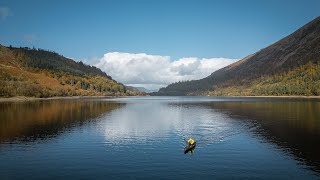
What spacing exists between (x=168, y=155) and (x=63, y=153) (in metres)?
21.9

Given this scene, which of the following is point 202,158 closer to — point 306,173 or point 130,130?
point 306,173

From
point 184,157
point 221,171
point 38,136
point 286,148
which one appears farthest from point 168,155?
point 38,136

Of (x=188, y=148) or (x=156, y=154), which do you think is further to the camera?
(x=188, y=148)

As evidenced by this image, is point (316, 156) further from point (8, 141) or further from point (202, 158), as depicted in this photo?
point (8, 141)

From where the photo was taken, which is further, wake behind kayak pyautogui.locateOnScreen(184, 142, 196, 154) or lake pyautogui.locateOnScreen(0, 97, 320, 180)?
wake behind kayak pyautogui.locateOnScreen(184, 142, 196, 154)

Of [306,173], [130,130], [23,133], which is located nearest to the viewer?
[306,173]

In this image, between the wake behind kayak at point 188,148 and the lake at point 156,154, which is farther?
the wake behind kayak at point 188,148

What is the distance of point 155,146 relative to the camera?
7125 centimetres

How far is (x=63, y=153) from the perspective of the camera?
210 ft

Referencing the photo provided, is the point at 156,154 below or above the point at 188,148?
below

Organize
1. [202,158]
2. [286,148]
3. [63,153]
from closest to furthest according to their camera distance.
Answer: [202,158] < [63,153] < [286,148]

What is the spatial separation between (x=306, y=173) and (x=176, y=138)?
38.9 m

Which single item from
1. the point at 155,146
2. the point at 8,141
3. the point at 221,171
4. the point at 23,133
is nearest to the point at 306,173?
the point at 221,171

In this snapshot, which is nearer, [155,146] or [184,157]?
[184,157]
